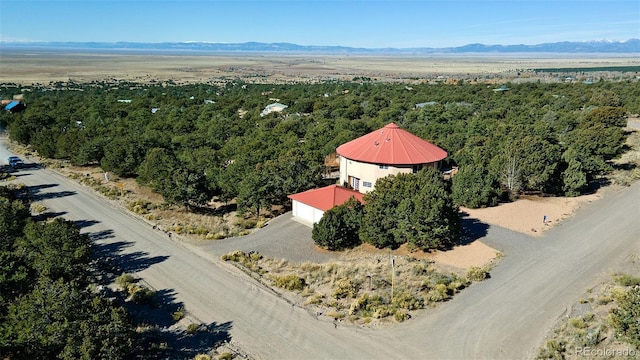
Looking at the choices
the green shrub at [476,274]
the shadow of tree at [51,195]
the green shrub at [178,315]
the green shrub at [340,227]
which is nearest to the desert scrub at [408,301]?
the green shrub at [476,274]

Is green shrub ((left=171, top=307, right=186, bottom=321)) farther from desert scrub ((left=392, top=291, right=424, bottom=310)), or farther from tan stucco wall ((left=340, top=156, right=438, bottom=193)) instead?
tan stucco wall ((left=340, top=156, right=438, bottom=193))

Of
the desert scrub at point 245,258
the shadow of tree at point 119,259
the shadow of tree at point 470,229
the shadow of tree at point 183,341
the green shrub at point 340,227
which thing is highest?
the green shrub at point 340,227

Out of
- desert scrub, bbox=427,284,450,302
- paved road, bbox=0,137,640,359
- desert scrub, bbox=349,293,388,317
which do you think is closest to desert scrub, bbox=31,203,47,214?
paved road, bbox=0,137,640,359

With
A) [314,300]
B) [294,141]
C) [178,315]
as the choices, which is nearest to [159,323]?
[178,315]

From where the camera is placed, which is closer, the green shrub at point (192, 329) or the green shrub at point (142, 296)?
the green shrub at point (192, 329)

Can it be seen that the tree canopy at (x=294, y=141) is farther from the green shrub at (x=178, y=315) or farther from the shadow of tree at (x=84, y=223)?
the green shrub at (x=178, y=315)

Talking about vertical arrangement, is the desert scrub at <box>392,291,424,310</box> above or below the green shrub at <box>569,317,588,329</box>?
below

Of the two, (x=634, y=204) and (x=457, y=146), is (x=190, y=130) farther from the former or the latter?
(x=634, y=204)
